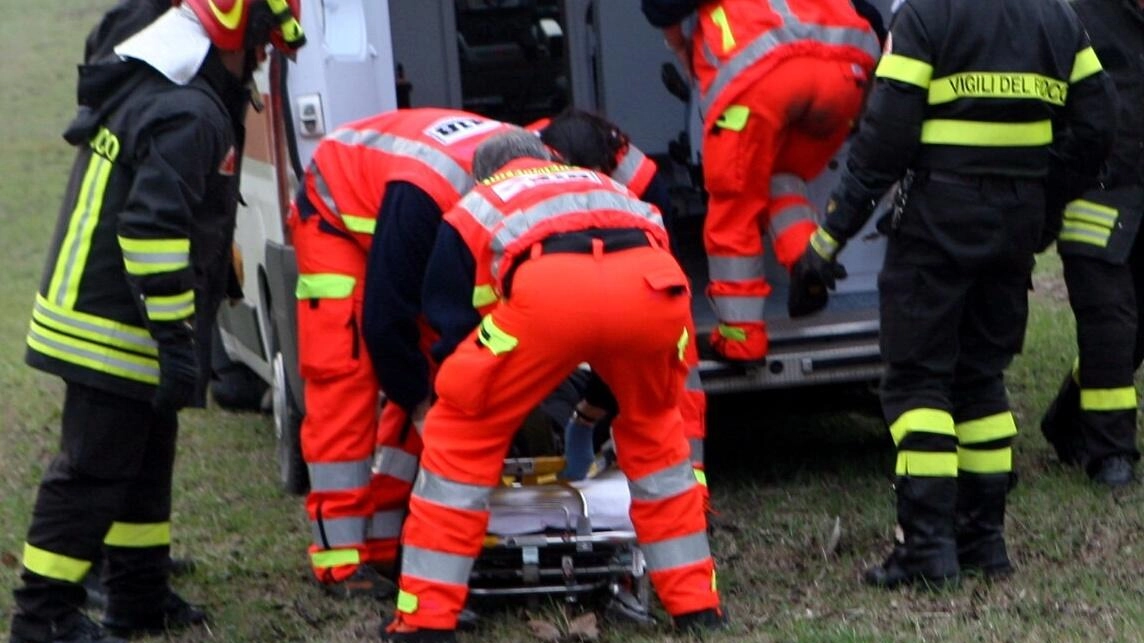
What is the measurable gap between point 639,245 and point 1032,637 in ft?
4.58

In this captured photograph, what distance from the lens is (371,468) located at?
550cm

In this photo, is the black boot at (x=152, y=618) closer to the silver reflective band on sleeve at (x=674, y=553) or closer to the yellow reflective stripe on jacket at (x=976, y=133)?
the silver reflective band on sleeve at (x=674, y=553)

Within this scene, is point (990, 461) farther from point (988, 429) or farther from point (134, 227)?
point (134, 227)

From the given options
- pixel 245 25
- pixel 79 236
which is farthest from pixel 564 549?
pixel 245 25

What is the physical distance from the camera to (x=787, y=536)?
580 centimetres

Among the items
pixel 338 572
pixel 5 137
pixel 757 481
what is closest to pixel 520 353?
pixel 338 572

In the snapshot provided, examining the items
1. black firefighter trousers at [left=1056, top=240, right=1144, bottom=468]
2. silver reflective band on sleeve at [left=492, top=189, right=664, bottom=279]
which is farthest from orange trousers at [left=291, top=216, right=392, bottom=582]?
black firefighter trousers at [left=1056, top=240, right=1144, bottom=468]

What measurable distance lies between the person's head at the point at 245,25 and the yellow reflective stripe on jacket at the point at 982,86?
1753 millimetres

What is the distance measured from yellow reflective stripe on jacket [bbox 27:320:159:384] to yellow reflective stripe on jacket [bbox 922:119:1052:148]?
7.17 ft

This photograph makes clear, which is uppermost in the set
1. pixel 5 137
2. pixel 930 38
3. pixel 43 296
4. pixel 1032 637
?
pixel 930 38

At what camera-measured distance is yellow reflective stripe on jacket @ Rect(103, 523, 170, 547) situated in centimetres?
521

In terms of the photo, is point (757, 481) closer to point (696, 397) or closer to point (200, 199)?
point (696, 397)

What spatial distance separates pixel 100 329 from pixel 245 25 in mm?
900

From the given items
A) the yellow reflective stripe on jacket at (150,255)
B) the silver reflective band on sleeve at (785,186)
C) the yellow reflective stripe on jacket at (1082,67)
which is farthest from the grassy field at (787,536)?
the yellow reflective stripe on jacket at (1082,67)
